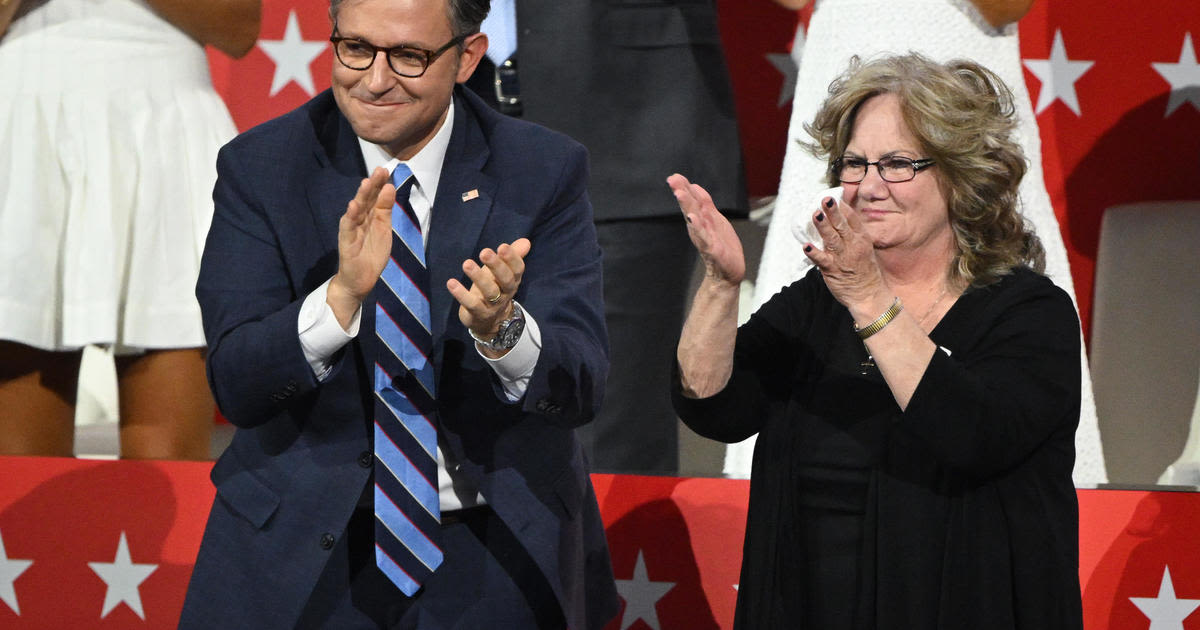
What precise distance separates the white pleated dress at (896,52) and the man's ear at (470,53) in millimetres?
966

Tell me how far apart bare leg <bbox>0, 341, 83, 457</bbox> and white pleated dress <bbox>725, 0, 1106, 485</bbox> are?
1296 millimetres

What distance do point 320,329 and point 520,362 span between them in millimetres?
223

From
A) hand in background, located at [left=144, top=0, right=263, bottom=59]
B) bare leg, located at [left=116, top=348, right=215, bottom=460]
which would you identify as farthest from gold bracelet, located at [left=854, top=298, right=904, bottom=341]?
hand in background, located at [left=144, top=0, right=263, bottom=59]

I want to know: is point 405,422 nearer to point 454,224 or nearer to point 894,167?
point 454,224

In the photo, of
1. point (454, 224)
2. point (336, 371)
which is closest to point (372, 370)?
point (336, 371)

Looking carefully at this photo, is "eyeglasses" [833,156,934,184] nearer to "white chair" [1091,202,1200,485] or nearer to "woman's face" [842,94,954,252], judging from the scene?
"woman's face" [842,94,954,252]

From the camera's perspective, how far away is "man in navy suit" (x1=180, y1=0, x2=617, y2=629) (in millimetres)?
1569

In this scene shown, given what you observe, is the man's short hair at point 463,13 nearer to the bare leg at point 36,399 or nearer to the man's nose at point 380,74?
the man's nose at point 380,74

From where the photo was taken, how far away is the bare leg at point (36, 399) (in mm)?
2566

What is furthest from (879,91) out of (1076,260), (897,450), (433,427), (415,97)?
(1076,260)

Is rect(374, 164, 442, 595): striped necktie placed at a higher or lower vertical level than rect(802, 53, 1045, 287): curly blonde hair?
lower

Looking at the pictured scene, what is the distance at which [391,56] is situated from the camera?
5.20 ft

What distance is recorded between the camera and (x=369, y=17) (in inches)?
61.9

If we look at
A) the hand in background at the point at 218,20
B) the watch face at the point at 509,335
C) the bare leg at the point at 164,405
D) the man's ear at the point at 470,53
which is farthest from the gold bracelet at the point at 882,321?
the hand in background at the point at 218,20
